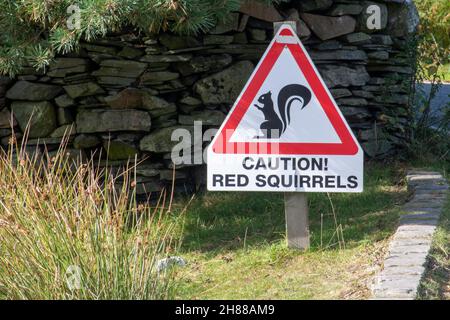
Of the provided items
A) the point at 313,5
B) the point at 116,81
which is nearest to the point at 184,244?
the point at 116,81

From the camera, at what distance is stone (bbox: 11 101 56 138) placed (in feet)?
21.0

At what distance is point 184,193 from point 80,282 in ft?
9.36

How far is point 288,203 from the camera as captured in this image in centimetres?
507

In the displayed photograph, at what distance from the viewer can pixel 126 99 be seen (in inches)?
252

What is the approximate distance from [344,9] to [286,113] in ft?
7.46

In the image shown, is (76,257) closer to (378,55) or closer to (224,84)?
(224,84)

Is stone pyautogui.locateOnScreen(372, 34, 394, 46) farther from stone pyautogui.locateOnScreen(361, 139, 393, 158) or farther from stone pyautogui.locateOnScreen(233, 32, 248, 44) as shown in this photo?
stone pyautogui.locateOnScreen(233, 32, 248, 44)

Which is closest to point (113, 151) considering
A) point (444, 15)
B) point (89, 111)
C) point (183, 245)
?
point (89, 111)

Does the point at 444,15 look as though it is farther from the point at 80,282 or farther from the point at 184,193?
the point at 80,282

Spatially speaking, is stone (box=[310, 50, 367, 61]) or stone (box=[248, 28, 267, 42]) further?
stone (box=[310, 50, 367, 61])

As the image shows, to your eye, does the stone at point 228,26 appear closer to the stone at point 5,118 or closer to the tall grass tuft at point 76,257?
the stone at point 5,118

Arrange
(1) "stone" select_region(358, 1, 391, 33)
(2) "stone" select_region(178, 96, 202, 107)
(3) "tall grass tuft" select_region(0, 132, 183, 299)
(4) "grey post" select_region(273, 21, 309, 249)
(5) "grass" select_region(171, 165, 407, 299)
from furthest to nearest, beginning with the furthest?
(1) "stone" select_region(358, 1, 391, 33)
(2) "stone" select_region(178, 96, 202, 107)
(4) "grey post" select_region(273, 21, 309, 249)
(5) "grass" select_region(171, 165, 407, 299)
(3) "tall grass tuft" select_region(0, 132, 183, 299)

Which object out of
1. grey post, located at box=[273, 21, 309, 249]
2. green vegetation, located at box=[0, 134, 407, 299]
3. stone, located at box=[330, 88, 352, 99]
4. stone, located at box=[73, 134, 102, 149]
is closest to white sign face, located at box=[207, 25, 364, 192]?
grey post, located at box=[273, 21, 309, 249]

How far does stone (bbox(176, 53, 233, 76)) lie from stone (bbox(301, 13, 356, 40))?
723 mm
